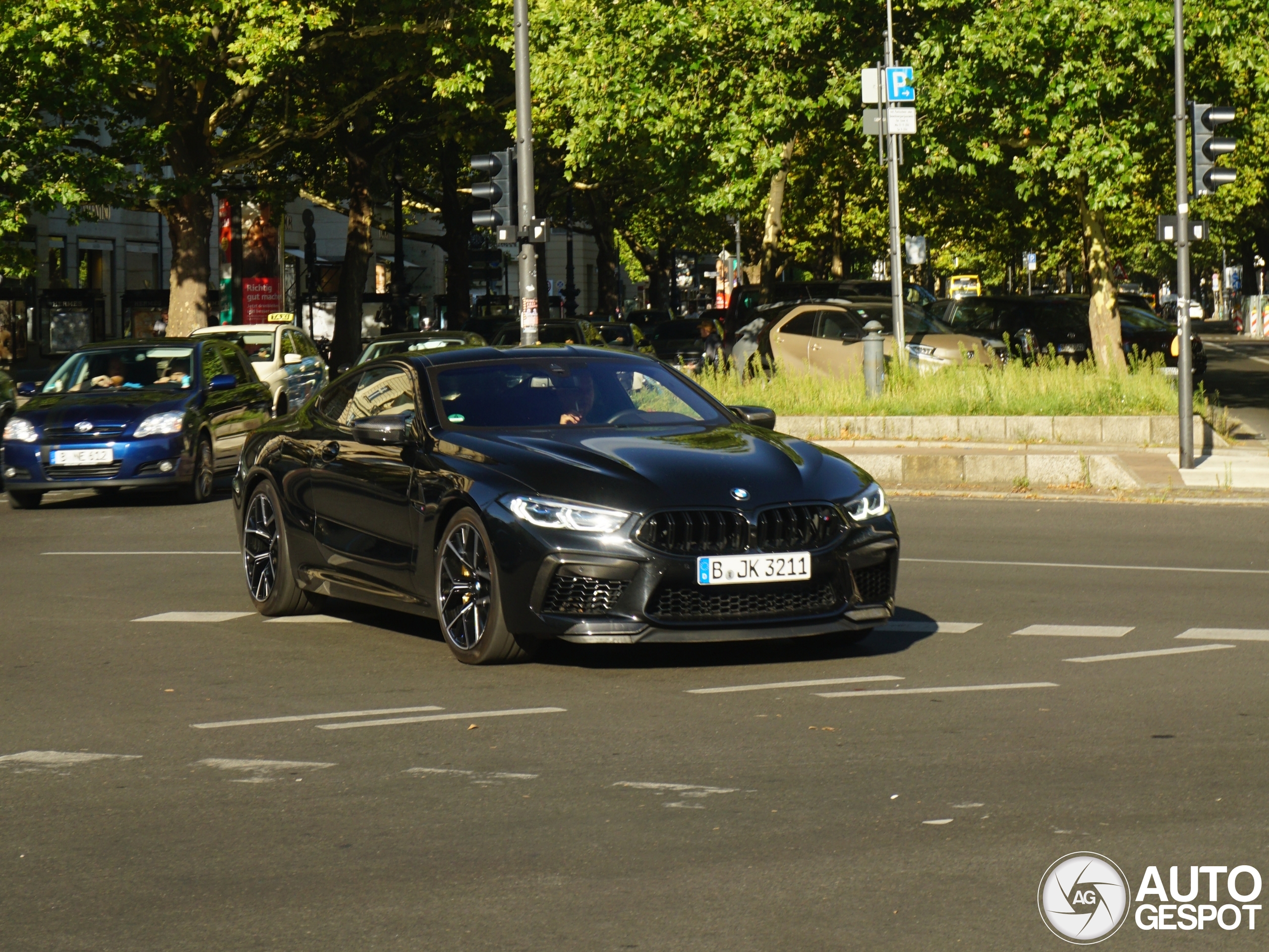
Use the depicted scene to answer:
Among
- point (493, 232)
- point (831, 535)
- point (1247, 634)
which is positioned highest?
point (493, 232)

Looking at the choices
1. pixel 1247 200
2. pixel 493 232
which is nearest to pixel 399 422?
pixel 493 232

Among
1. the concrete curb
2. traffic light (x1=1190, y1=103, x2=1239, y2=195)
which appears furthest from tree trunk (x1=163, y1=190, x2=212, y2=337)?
traffic light (x1=1190, y1=103, x2=1239, y2=195)

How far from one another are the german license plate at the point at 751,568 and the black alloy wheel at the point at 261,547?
3021mm

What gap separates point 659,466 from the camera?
8.10 metres

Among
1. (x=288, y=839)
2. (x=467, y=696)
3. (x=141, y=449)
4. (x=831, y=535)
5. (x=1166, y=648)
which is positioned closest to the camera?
(x=288, y=839)

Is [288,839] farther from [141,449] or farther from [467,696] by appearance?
[141,449]

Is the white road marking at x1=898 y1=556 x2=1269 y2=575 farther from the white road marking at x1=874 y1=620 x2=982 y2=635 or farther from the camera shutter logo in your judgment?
the camera shutter logo

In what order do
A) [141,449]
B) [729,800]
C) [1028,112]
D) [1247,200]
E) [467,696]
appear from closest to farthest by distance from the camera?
[729,800]
[467,696]
[141,449]
[1028,112]
[1247,200]

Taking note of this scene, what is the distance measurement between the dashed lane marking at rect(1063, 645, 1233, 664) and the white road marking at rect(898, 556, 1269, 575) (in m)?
2.99

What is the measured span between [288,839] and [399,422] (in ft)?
12.2

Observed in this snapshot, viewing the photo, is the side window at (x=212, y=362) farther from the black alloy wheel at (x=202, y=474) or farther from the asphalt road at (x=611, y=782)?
the asphalt road at (x=611, y=782)

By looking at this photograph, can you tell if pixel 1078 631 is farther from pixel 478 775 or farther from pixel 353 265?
pixel 353 265

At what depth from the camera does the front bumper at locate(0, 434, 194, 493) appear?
1681 cm

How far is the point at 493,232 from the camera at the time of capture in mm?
24172
